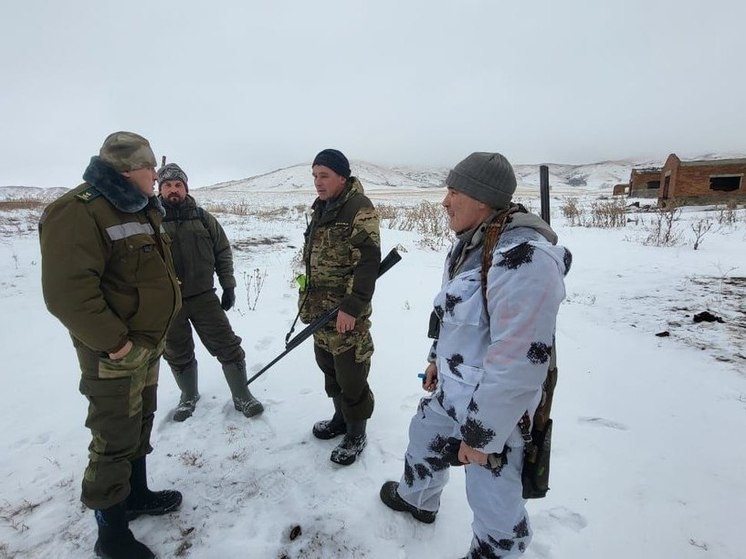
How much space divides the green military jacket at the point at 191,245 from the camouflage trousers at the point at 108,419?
3.82ft

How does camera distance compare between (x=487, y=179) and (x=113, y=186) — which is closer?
(x=487, y=179)

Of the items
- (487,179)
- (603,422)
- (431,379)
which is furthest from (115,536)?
(603,422)

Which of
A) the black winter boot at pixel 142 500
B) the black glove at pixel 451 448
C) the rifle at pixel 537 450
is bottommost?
the black winter boot at pixel 142 500

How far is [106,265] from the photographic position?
1785mm

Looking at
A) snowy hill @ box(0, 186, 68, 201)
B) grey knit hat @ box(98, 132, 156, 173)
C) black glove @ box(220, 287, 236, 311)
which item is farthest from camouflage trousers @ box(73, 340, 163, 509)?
snowy hill @ box(0, 186, 68, 201)

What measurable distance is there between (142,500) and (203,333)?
4.23 feet

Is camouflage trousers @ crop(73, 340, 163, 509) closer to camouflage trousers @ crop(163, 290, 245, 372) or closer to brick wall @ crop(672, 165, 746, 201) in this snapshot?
camouflage trousers @ crop(163, 290, 245, 372)

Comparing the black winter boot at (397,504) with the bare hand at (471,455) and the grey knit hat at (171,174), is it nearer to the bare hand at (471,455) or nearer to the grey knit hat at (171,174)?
the bare hand at (471,455)

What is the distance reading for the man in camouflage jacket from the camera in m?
2.46

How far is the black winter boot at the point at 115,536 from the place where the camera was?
6.29 ft

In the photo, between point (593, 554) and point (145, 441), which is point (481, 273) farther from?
point (145, 441)

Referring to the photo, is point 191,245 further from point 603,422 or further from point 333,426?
point 603,422

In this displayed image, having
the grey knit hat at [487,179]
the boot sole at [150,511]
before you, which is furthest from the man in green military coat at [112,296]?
the grey knit hat at [487,179]

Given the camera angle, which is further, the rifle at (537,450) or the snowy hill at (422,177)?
the snowy hill at (422,177)
